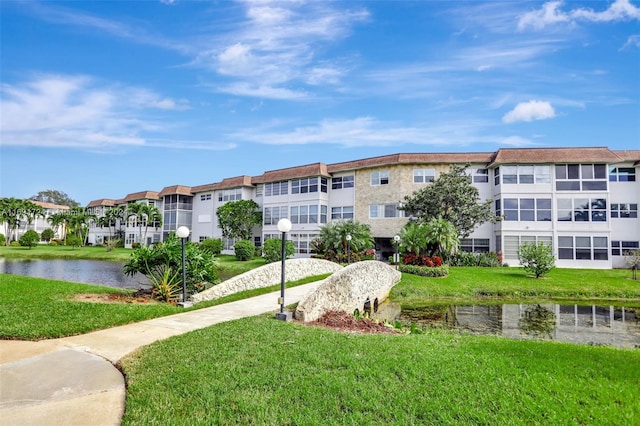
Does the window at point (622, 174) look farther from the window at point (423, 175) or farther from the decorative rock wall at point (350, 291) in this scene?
the decorative rock wall at point (350, 291)

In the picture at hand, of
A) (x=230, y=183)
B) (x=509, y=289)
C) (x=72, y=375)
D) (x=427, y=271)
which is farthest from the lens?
(x=230, y=183)

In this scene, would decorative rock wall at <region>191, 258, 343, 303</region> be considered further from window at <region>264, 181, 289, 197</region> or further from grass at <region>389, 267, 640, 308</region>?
window at <region>264, 181, 289, 197</region>

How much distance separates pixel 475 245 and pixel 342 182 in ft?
39.6

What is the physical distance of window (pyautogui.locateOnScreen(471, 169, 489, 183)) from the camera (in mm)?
28078

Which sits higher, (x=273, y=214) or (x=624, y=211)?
(x=273, y=214)

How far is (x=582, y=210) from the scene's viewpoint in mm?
25406

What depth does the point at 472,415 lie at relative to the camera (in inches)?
159

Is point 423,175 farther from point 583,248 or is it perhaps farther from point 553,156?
point 583,248

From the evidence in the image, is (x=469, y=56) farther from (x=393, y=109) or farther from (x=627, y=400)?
(x=627, y=400)

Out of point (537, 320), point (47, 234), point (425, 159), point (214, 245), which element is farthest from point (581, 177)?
point (47, 234)

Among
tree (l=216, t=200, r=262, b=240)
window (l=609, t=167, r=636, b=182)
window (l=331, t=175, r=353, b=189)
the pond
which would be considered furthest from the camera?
tree (l=216, t=200, r=262, b=240)

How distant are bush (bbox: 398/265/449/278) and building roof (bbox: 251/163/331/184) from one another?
13997 mm

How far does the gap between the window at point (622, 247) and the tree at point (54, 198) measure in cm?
10092

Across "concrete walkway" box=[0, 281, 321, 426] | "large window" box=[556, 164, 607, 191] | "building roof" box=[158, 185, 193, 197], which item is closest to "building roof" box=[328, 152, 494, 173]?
"large window" box=[556, 164, 607, 191]
